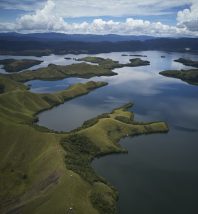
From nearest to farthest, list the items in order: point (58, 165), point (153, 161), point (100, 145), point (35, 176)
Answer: point (35, 176) → point (58, 165) → point (153, 161) → point (100, 145)

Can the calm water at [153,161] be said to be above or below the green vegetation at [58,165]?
below

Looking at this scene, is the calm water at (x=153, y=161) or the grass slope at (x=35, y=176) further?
the calm water at (x=153, y=161)

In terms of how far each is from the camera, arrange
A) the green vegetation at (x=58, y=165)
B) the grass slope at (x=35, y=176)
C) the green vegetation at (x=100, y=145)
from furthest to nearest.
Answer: the green vegetation at (x=100, y=145) → the green vegetation at (x=58, y=165) → the grass slope at (x=35, y=176)

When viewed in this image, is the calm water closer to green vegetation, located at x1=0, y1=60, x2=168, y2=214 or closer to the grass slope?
green vegetation, located at x1=0, y1=60, x2=168, y2=214

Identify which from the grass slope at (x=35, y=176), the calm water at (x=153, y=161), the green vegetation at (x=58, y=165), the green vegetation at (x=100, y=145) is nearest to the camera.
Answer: the grass slope at (x=35, y=176)

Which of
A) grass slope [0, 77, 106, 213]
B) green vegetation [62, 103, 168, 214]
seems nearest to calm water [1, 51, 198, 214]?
green vegetation [62, 103, 168, 214]

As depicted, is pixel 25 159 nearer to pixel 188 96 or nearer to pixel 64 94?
pixel 64 94

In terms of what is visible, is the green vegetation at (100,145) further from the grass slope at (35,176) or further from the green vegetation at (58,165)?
the grass slope at (35,176)

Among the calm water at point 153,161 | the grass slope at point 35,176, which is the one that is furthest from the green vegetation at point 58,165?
the calm water at point 153,161

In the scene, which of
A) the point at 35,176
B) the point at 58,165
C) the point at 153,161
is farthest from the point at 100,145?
the point at 35,176

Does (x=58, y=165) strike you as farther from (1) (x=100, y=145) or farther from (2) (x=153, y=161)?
(2) (x=153, y=161)

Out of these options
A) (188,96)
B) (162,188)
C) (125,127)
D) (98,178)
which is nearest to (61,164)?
(98,178)
